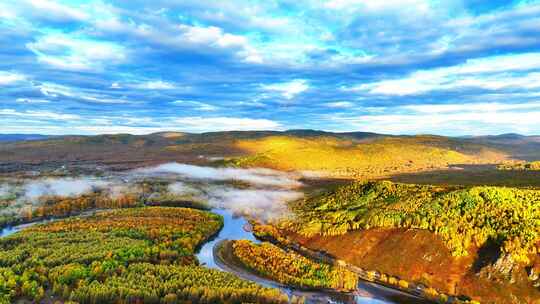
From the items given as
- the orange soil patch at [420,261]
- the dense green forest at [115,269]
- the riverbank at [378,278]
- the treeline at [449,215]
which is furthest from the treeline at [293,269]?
Answer: the treeline at [449,215]

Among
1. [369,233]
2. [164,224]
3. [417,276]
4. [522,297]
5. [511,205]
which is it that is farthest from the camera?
[164,224]

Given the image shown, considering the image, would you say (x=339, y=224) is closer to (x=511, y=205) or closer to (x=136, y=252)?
(x=511, y=205)

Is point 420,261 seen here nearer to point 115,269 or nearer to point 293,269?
point 293,269

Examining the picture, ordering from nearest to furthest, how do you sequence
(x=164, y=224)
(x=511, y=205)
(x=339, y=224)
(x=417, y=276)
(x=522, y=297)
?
(x=522, y=297), (x=417, y=276), (x=511, y=205), (x=339, y=224), (x=164, y=224)

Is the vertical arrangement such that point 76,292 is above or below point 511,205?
below

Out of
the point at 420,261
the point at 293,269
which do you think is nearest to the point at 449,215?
the point at 420,261

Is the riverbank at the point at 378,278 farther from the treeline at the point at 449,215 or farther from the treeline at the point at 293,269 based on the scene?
the treeline at the point at 449,215

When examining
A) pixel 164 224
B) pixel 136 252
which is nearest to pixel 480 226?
pixel 136 252

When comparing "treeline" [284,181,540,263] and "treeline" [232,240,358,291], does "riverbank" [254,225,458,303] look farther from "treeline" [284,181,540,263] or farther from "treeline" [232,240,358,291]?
"treeline" [284,181,540,263]
